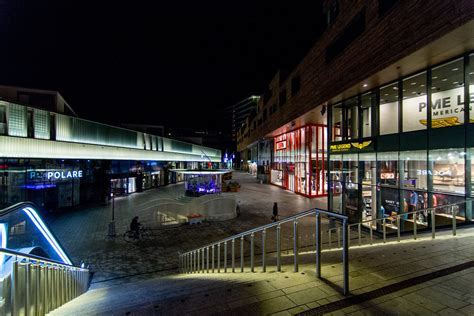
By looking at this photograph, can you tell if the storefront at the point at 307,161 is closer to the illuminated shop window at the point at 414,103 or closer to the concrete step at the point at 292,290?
the illuminated shop window at the point at 414,103

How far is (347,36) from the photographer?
12672 mm

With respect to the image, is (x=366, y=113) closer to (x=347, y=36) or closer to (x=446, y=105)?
(x=347, y=36)

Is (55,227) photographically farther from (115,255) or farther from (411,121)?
(411,121)

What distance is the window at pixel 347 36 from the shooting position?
11508 mm

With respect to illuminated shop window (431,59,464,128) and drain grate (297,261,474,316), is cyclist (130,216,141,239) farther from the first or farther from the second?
illuminated shop window (431,59,464,128)

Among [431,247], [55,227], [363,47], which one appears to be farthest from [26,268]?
[55,227]

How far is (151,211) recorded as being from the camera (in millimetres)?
16047

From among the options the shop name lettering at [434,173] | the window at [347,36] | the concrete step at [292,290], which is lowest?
the concrete step at [292,290]

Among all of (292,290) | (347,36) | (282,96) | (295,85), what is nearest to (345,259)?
(292,290)

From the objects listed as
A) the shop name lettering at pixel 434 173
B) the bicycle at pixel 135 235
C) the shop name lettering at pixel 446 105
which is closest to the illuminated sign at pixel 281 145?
Result: the bicycle at pixel 135 235

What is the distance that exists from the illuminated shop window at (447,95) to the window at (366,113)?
3.29m

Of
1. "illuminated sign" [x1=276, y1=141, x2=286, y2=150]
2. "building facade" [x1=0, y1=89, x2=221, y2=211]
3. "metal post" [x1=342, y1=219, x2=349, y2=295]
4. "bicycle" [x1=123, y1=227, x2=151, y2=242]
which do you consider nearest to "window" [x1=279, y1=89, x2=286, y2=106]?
"illuminated sign" [x1=276, y1=141, x2=286, y2=150]

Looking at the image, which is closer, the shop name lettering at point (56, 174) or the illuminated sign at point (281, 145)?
the shop name lettering at point (56, 174)

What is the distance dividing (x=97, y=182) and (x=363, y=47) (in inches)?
952
